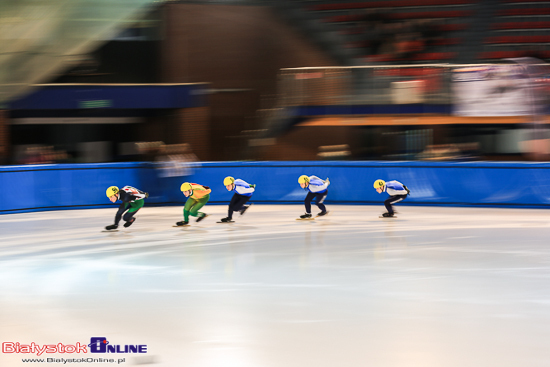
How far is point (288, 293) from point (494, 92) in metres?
11.3

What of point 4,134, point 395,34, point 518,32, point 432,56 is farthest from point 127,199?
point 518,32

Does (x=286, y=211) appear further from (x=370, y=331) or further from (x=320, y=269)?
(x=370, y=331)

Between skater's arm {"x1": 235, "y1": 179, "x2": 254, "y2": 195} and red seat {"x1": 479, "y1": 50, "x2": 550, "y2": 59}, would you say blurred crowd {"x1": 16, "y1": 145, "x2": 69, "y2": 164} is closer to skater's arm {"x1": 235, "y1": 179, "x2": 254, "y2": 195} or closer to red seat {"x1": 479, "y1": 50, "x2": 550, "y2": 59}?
skater's arm {"x1": 235, "y1": 179, "x2": 254, "y2": 195}

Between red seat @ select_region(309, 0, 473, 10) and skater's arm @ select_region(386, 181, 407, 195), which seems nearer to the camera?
skater's arm @ select_region(386, 181, 407, 195)

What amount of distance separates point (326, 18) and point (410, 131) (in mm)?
5860

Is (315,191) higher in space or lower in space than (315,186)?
lower

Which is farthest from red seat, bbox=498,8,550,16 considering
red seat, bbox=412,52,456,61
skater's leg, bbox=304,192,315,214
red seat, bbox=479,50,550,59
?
skater's leg, bbox=304,192,315,214

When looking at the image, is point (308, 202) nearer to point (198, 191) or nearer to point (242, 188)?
point (242, 188)

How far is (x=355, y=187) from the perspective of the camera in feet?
51.0

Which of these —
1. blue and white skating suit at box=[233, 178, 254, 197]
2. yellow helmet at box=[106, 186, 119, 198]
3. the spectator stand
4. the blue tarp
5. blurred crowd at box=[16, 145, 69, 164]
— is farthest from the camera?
the blue tarp

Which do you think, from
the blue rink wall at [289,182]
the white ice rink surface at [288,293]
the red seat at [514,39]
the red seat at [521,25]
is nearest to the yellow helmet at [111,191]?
the white ice rink surface at [288,293]

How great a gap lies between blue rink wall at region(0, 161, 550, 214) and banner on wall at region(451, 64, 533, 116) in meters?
1.73

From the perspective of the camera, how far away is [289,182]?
15.7 metres

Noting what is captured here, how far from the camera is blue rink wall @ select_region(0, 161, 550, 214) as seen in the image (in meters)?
14.5
